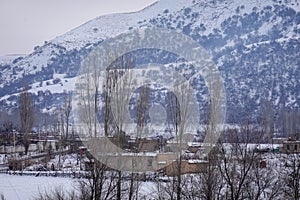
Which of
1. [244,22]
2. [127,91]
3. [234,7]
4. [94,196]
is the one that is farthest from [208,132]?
[234,7]

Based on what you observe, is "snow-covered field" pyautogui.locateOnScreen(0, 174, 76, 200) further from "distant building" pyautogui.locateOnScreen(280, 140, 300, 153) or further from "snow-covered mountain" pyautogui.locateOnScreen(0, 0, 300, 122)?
"snow-covered mountain" pyautogui.locateOnScreen(0, 0, 300, 122)

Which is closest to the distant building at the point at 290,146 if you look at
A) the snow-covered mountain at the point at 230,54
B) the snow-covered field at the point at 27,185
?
the snow-covered field at the point at 27,185

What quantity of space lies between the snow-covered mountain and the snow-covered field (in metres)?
40.6

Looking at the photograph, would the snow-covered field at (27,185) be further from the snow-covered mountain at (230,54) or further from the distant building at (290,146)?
the snow-covered mountain at (230,54)

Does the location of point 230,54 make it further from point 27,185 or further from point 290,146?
point 27,185

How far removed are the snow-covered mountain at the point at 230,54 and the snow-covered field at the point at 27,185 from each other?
40621 mm

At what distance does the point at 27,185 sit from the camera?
2272 centimetres

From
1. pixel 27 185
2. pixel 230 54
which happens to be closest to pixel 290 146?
pixel 27 185

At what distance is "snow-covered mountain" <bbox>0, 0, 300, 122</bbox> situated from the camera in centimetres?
9344

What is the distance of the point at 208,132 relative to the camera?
17.6 meters

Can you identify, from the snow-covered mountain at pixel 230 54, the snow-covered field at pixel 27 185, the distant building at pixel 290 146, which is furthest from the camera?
the snow-covered mountain at pixel 230 54

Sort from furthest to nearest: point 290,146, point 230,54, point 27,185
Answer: point 230,54 → point 290,146 → point 27,185

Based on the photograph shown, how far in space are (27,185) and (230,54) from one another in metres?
109

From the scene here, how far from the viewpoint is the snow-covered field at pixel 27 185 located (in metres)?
19.8
